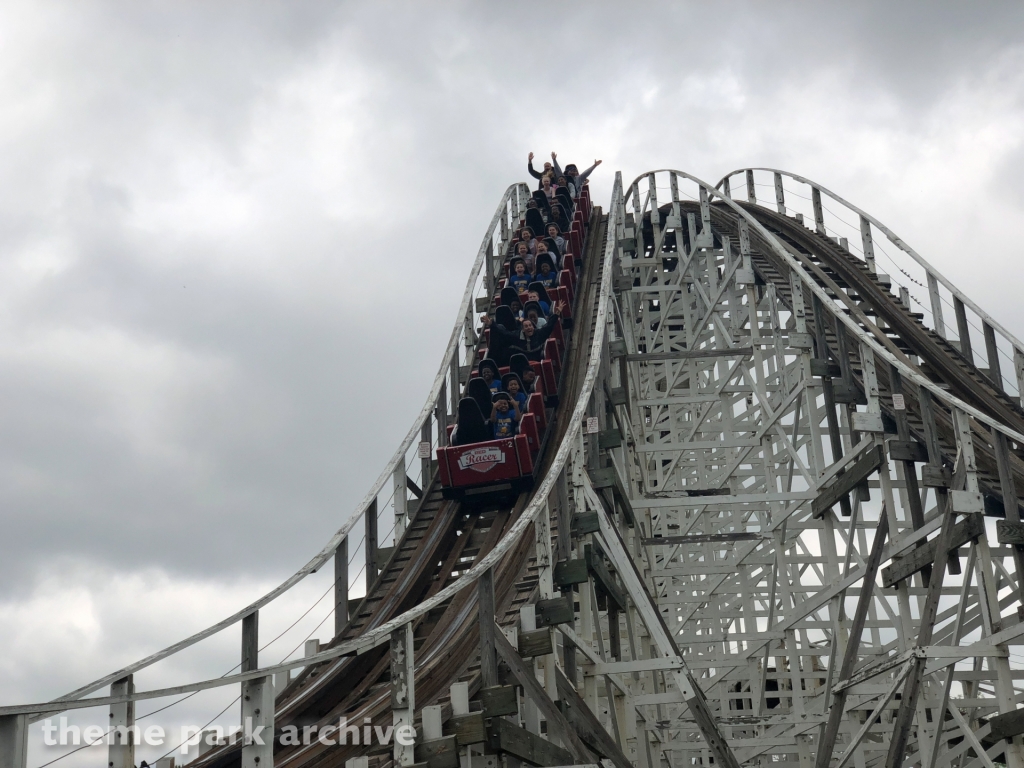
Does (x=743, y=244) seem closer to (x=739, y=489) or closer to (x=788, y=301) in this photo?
(x=788, y=301)

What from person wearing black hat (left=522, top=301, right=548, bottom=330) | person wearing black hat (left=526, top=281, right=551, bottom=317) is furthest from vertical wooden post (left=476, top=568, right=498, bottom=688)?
person wearing black hat (left=526, top=281, right=551, bottom=317)

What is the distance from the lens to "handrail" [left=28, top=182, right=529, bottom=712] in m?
5.54

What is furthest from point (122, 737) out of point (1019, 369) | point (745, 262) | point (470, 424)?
point (745, 262)

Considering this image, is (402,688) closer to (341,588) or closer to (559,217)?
(341,588)

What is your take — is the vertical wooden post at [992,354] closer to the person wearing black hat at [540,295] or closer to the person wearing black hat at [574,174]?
the person wearing black hat at [540,295]

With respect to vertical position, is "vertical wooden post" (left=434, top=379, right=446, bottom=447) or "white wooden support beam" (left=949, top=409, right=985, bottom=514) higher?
"vertical wooden post" (left=434, top=379, right=446, bottom=447)

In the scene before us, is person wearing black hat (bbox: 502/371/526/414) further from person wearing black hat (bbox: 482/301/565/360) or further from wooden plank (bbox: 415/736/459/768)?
wooden plank (bbox: 415/736/459/768)

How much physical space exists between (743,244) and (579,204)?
311 inches

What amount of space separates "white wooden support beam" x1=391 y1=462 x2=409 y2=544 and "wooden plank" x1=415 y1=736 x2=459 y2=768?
206 inches

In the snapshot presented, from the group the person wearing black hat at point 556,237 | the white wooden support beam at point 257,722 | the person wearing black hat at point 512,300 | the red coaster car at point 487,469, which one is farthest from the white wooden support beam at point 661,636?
the person wearing black hat at point 556,237

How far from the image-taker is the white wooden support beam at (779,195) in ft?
55.7

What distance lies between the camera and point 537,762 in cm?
670

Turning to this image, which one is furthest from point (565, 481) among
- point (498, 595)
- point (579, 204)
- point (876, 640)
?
point (579, 204)

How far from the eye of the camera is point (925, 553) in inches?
350
